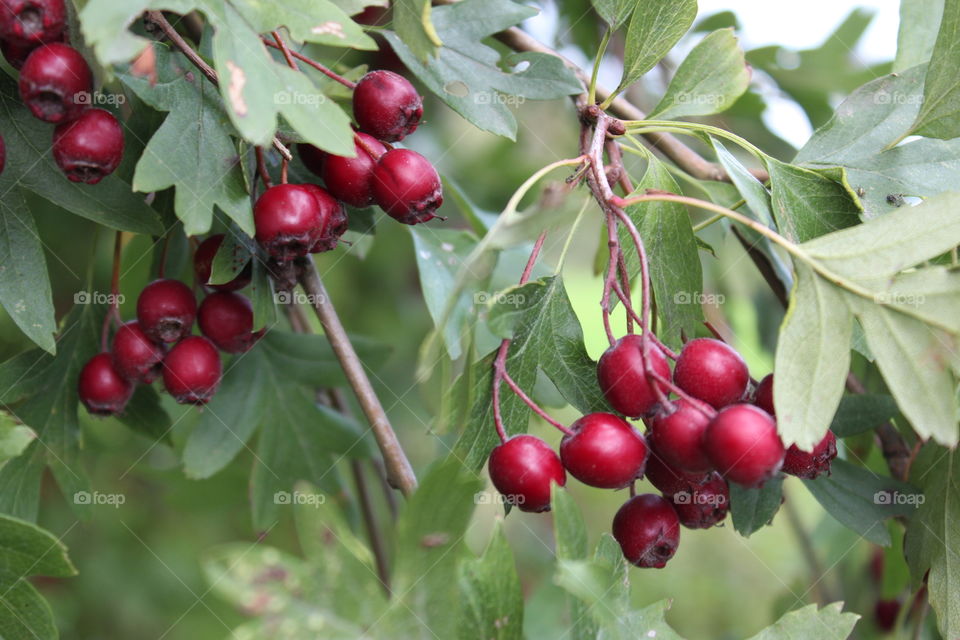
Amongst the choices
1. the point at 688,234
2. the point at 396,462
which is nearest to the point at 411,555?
the point at 396,462

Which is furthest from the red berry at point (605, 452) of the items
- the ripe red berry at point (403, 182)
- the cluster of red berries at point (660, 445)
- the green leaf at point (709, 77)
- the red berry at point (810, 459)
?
the green leaf at point (709, 77)

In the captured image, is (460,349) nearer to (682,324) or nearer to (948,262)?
(682,324)

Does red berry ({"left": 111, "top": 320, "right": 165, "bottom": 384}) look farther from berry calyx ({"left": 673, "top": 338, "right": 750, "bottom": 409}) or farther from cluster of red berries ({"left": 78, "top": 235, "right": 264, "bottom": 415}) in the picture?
berry calyx ({"left": 673, "top": 338, "right": 750, "bottom": 409})

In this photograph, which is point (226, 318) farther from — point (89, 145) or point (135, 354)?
point (89, 145)

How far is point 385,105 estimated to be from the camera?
38.2 inches

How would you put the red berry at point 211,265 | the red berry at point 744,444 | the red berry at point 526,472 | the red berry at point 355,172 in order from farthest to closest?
the red berry at point 211,265, the red berry at point 355,172, the red berry at point 526,472, the red berry at point 744,444

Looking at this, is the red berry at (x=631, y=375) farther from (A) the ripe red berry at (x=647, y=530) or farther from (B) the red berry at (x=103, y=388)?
(B) the red berry at (x=103, y=388)

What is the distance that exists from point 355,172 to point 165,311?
1.11 ft

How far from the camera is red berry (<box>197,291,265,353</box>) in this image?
1.12 metres

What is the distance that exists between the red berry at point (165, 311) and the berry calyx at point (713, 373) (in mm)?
643

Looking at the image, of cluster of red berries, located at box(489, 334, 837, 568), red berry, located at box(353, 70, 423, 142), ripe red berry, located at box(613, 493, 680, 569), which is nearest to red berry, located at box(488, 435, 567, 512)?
cluster of red berries, located at box(489, 334, 837, 568)

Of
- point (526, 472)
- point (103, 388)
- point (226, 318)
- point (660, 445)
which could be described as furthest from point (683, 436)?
point (103, 388)

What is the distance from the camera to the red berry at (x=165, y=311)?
1.09 m

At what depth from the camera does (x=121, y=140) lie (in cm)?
91
